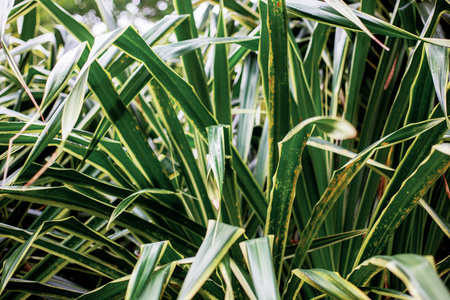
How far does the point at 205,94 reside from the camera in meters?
0.57

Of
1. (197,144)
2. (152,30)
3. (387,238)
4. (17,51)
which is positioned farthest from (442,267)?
(17,51)

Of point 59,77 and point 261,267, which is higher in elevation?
point 59,77

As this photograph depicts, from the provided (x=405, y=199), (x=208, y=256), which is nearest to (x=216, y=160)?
(x=208, y=256)

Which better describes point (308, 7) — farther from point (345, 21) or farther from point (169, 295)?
point (169, 295)

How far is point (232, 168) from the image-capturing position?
0.45 metres

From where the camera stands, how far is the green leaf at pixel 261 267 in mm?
288

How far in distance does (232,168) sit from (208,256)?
17cm

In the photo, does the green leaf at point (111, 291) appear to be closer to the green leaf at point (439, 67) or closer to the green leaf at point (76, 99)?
the green leaf at point (76, 99)

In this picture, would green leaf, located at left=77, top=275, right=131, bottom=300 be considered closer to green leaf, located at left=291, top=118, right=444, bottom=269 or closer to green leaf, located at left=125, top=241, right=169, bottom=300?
green leaf, located at left=125, top=241, right=169, bottom=300

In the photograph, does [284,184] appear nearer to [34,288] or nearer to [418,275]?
[418,275]

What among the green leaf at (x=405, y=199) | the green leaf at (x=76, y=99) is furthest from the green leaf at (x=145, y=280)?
the green leaf at (x=405, y=199)

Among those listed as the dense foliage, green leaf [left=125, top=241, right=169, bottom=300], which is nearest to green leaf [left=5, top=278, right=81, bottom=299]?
the dense foliage

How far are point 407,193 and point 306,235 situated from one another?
0.12 meters

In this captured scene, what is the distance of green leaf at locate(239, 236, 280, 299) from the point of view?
29 cm
